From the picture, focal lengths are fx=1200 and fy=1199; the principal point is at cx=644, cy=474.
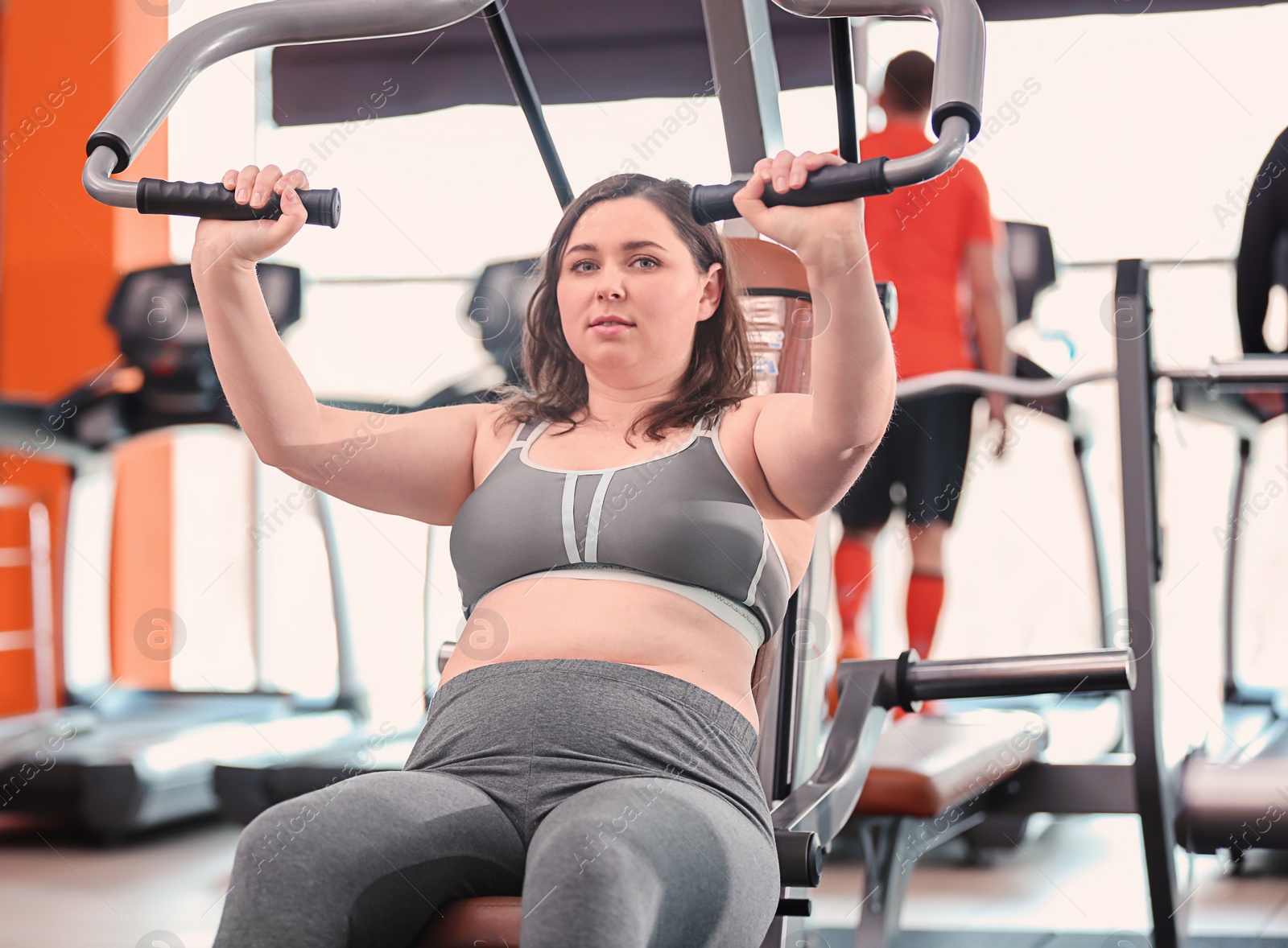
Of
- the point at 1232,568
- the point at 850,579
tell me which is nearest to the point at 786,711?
the point at 850,579

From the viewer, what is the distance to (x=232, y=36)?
3.98 ft

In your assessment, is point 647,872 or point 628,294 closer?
point 647,872

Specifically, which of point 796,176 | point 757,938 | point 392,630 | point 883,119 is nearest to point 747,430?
point 796,176

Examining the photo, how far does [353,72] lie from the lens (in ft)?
17.1

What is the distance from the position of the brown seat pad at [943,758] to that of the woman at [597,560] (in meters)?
0.76

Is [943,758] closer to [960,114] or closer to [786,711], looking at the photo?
[786,711]

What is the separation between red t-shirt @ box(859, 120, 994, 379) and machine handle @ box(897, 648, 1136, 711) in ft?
4.20

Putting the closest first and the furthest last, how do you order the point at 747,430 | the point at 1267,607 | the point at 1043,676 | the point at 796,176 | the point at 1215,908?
the point at 796,176
the point at 747,430
the point at 1043,676
the point at 1215,908
the point at 1267,607

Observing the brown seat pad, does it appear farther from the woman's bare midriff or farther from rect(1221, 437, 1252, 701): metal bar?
the woman's bare midriff

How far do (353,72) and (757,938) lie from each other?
16.0 ft

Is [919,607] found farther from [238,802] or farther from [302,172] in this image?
[302,172]

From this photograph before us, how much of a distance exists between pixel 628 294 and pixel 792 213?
34 cm

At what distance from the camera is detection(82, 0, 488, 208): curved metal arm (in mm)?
1138

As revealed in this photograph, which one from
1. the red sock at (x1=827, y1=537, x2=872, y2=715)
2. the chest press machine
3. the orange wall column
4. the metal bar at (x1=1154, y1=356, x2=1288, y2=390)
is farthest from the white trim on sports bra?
the orange wall column
